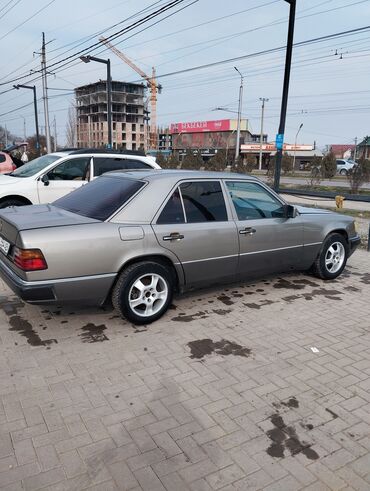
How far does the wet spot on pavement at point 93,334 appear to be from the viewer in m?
4.04

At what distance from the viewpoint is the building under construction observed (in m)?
119

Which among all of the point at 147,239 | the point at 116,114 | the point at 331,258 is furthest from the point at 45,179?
the point at 116,114

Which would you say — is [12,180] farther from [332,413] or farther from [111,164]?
[332,413]

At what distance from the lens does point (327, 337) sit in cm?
426

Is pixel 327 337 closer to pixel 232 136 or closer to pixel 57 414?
pixel 57 414

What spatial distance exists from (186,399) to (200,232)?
1993 millimetres

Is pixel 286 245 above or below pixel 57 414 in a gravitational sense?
above

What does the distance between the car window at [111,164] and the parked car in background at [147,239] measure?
3.74m

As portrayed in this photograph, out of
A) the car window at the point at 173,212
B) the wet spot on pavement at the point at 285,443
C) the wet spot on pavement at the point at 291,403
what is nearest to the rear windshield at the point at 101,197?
the car window at the point at 173,212

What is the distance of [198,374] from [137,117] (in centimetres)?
13017

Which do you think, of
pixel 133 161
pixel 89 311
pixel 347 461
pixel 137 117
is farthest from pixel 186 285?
pixel 137 117

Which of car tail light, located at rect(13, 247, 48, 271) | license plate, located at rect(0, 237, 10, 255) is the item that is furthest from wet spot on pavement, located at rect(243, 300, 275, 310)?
license plate, located at rect(0, 237, 10, 255)

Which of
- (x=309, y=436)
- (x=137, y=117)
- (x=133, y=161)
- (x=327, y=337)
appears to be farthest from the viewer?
(x=137, y=117)

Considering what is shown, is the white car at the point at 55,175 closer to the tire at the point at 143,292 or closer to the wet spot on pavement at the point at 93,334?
the wet spot on pavement at the point at 93,334
